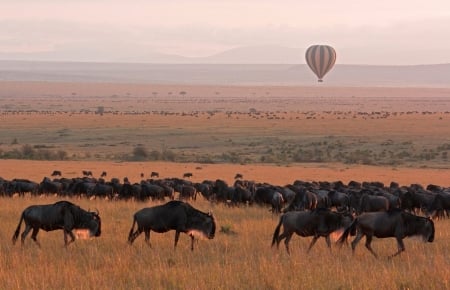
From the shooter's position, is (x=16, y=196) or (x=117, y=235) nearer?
(x=117, y=235)

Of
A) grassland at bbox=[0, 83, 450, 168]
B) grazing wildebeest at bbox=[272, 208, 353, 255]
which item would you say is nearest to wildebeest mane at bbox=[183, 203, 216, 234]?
grazing wildebeest at bbox=[272, 208, 353, 255]

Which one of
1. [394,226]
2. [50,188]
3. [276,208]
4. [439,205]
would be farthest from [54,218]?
[50,188]

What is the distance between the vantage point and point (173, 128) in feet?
250

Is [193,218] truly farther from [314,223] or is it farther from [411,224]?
[411,224]

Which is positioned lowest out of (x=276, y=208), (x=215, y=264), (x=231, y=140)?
(x=231, y=140)

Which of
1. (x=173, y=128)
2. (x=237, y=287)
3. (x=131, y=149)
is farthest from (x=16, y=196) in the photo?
(x=173, y=128)

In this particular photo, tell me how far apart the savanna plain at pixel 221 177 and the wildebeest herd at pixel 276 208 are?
1.38ft

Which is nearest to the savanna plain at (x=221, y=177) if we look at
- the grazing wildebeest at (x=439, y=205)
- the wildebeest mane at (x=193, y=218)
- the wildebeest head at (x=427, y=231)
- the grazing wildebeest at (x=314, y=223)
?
the wildebeest head at (x=427, y=231)

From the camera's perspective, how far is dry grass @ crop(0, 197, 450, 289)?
11.5 meters

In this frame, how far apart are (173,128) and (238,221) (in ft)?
182

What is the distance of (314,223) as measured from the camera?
14.8m

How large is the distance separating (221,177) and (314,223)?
2375cm

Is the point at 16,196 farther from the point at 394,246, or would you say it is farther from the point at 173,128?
the point at 173,128

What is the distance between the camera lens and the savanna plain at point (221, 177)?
12.0 meters
